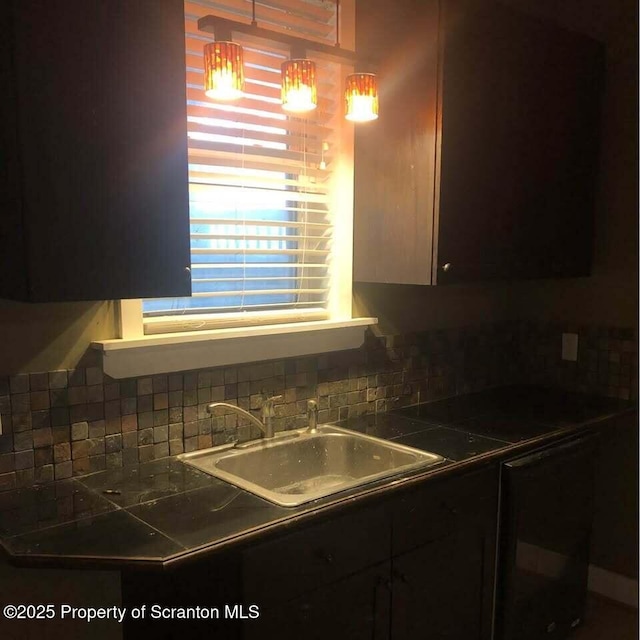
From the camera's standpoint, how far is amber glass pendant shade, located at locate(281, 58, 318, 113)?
1793 millimetres

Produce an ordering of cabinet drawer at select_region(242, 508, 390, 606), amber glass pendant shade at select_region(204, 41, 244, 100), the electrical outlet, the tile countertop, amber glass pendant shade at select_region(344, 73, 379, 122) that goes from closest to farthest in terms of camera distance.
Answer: the tile countertop → cabinet drawer at select_region(242, 508, 390, 606) → amber glass pendant shade at select_region(204, 41, 244, 100) → amber glass pendant shade at select_region(344, 73, 379, 122) → the electrical outlet

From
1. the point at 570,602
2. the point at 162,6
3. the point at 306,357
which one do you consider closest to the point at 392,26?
the point at 162,6

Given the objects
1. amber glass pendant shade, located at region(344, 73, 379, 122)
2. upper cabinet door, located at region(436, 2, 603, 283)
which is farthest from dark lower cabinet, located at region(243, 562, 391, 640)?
amber glass pendant shade, located at region(344, 73, 379, 122)

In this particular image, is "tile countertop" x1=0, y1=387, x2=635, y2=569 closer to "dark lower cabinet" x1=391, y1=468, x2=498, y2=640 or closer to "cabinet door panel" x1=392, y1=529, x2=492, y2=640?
"dark lower cabinet" x1=391, y1=468, x2=498, y2=640

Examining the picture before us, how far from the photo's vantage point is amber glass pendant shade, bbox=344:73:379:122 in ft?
6.31

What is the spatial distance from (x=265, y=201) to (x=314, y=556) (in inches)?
45.9

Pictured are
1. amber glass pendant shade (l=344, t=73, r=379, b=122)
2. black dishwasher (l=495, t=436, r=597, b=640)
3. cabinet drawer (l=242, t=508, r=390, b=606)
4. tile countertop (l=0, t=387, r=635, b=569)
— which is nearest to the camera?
tile countertop (l=0, t=387, r=635, b=569)

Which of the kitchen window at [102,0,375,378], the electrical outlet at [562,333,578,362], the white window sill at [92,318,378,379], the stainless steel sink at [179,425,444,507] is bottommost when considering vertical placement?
the stainless steel sink at [179,425,444,507]

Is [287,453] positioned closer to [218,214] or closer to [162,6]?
[218,214]

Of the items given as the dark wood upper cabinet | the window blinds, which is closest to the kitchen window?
the window blinds

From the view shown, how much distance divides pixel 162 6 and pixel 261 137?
632mm

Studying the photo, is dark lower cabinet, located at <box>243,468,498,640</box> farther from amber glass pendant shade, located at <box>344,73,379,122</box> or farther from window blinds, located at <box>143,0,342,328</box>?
amber glass pendant shade, located at <box>344,73,379,122</box>

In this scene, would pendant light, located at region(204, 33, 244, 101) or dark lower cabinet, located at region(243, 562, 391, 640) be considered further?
pendant light, located at region(204, 33, 244, 101)

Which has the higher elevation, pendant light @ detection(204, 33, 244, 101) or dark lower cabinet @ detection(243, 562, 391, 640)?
pendant light @ detection(204, 33, 244, 101)
